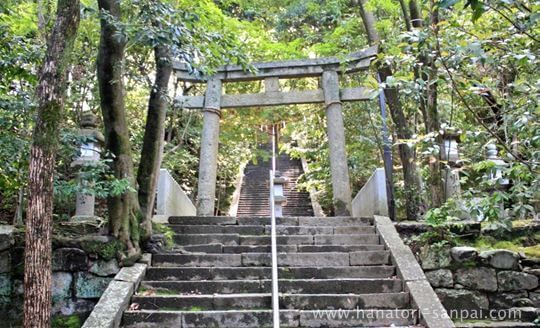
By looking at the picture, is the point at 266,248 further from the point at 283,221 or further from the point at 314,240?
the point at 283,221

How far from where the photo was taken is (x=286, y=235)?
674cm

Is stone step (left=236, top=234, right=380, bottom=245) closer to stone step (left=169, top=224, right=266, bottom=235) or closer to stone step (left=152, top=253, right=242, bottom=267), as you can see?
stone step (left=169, top=224, right=266, bottom=235)

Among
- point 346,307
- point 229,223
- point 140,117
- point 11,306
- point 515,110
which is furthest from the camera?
point 140,117

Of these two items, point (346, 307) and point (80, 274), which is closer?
point (346, 307)

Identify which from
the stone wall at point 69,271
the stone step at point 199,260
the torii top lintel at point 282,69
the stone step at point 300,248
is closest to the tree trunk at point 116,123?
the stone wall at point 69,271

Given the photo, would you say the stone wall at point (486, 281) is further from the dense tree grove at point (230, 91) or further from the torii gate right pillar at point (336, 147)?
the torii gate right pillar at point (336, 147)

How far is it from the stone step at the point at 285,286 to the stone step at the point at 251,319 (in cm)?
52

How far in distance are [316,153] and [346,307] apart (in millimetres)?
7782

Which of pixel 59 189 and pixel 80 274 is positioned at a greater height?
pixel 59 189

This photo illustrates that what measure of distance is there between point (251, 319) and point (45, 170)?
8.24 feet

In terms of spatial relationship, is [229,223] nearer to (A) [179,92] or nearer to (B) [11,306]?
(B) [11,306]

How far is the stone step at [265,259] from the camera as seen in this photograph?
604cm

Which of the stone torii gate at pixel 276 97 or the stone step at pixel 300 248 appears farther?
the stone torii gate at pixel 276 97

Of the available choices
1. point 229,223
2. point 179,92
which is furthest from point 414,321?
point 179,92
